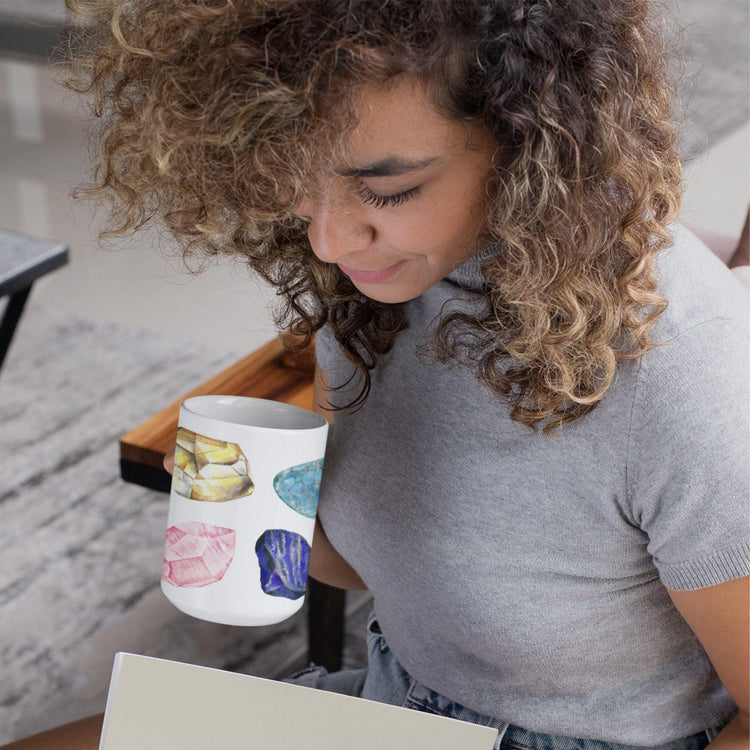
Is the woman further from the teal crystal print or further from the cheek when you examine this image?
the teal crystal print

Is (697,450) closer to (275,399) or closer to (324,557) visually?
(324,557)

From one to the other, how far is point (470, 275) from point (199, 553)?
31cm

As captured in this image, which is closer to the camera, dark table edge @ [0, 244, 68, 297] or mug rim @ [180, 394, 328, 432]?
mug rim @ [180, 394, 328, 432]

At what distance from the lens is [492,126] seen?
A: 2.03 ft

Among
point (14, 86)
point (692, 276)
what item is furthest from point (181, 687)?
point (14, 86)

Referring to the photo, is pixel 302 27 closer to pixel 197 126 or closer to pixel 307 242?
pixel 197 126

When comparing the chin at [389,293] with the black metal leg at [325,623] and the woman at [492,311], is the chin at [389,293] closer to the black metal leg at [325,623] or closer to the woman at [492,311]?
the woman at [492,311]

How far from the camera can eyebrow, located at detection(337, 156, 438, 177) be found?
62 cm

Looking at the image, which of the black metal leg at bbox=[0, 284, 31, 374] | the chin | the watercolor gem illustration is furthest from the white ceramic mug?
the black metal leg at bbox=[0, 284, 31, 374]

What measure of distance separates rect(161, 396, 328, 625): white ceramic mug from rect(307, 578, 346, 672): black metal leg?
2.42ft

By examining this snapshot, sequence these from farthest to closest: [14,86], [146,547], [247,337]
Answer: [14,86] → [247,337] → [146,547]

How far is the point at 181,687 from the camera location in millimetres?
592

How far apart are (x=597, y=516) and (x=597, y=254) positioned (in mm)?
212

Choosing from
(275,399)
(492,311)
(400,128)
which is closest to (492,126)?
(400,128)
